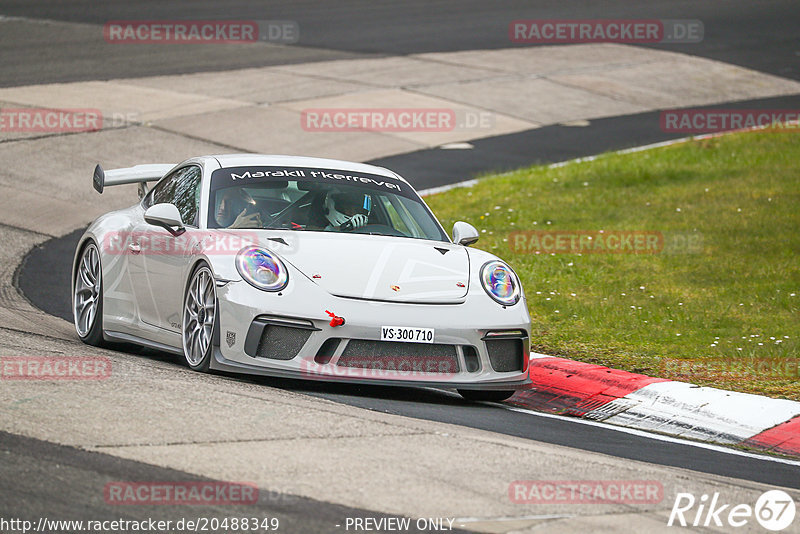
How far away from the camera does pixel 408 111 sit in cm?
2045

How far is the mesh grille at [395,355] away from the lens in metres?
7.12

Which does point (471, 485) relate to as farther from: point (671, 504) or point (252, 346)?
point (252, 346)

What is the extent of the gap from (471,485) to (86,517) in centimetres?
158

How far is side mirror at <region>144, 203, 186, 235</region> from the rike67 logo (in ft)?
12.6

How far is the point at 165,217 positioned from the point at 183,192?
85cm

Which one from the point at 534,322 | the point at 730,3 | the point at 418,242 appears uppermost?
the point at 730,3

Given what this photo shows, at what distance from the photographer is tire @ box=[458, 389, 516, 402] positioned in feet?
26.0

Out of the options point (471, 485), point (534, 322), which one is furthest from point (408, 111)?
point (471, 485)
